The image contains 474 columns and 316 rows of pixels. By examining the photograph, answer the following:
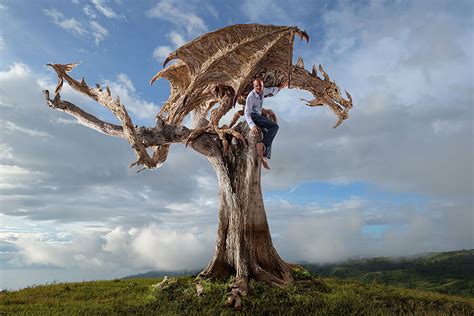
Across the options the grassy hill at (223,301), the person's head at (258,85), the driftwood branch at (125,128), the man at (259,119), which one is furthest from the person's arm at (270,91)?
the grassy hill at (223,301)

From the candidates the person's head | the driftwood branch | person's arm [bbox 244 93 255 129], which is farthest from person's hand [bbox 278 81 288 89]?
the driftwood branch

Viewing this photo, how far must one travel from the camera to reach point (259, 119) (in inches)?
477

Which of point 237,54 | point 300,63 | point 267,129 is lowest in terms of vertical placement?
point 267,129

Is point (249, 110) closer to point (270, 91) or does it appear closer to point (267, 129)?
point (267, 129)

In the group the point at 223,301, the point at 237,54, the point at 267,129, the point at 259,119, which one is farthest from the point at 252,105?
the point at 223,301

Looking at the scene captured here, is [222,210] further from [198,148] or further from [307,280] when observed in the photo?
[307,280]

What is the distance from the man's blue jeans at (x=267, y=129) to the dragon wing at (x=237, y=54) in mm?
1153

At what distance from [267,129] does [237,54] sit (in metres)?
2.47

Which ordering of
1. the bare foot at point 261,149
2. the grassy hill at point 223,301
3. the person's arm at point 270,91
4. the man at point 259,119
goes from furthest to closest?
the person's arm at point 270,91, the bare foot at point 261,149, the man at point 259,119, the grassy hill at point 223,301

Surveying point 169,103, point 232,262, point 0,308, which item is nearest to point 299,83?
point 169,103

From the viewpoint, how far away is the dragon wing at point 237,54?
12117 mm

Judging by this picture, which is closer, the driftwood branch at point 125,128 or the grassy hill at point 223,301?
the grassy hill at point 223,301

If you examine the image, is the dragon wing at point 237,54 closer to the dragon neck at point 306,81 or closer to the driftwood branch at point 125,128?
the dragon neck at point 306,81

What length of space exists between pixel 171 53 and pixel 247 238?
242 inches
